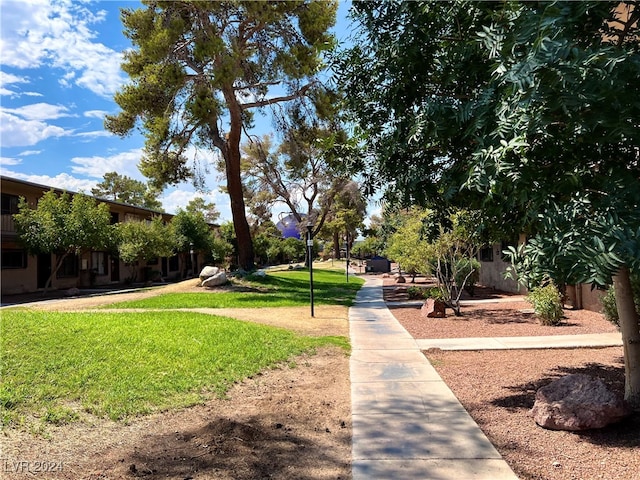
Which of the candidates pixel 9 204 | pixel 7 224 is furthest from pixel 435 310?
pixel 9 204

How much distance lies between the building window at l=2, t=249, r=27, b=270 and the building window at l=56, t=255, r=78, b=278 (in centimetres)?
263

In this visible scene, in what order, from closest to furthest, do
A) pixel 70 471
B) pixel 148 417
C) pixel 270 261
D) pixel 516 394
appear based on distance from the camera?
pixel 70 471
pixel 148 417
pixel 516 394
pixel 270 261

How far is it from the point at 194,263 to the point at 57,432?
41854mm

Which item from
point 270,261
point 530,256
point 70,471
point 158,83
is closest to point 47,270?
point 158,83

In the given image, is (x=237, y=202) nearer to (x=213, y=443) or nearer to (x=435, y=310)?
(x=435, y=310)

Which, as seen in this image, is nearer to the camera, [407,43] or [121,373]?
[407,43]

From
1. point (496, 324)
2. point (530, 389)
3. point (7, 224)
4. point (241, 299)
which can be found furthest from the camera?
point (7, 224)

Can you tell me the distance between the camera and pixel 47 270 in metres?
26.2

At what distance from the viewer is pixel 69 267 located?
92.0 ft

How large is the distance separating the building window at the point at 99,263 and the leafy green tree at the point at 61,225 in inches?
252

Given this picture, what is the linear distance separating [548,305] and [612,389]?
5436 millimetres

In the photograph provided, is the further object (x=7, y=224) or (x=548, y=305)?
(x=7, y=224)

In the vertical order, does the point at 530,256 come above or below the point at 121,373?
above

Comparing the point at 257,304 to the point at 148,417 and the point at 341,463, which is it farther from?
the point at 341,463
